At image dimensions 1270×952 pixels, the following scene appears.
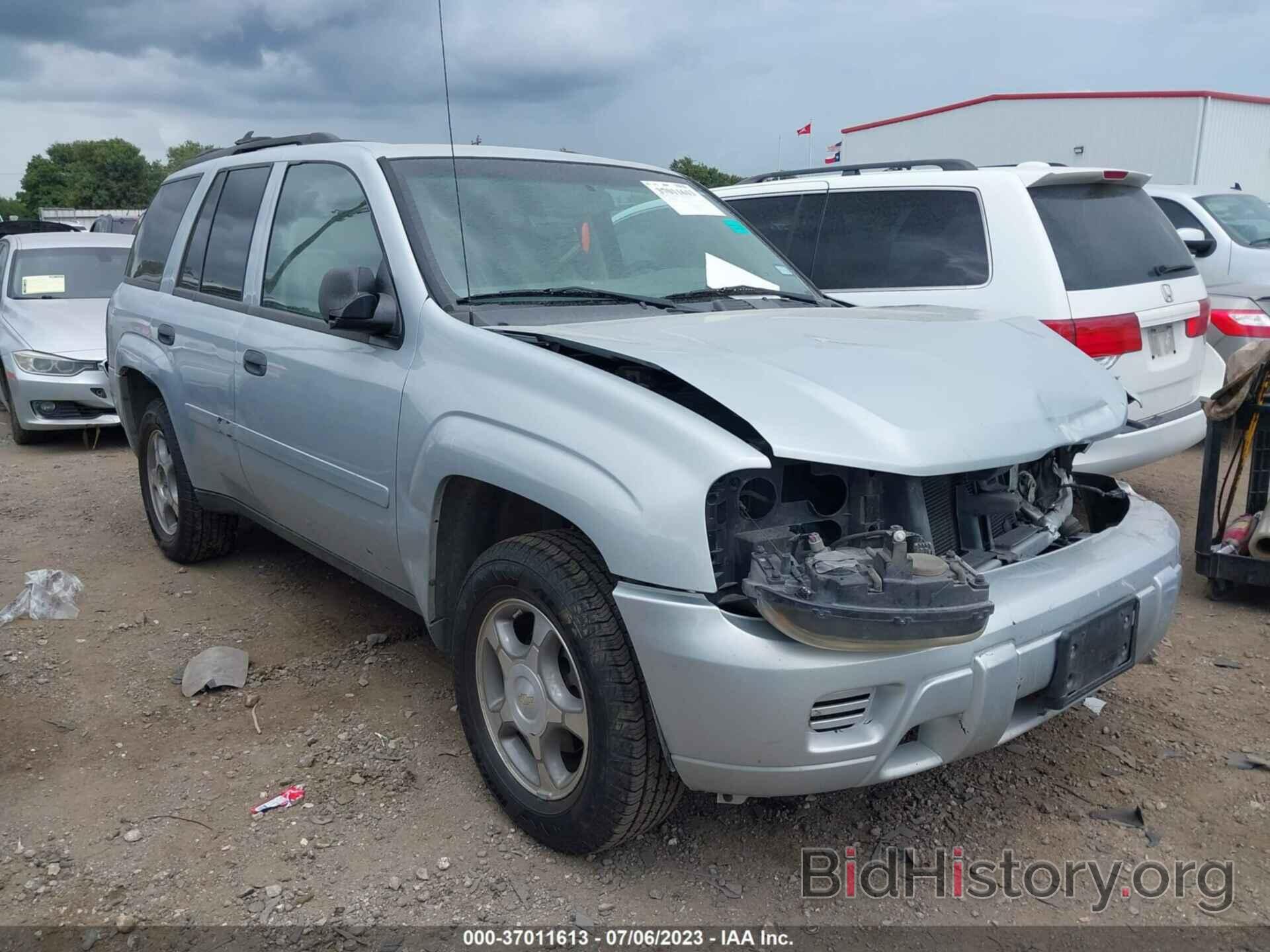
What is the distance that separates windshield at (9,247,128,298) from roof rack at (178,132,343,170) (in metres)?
4.42

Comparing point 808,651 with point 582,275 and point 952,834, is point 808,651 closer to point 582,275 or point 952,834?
point 952,834

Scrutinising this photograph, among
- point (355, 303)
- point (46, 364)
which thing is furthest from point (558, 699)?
point (46, 364)

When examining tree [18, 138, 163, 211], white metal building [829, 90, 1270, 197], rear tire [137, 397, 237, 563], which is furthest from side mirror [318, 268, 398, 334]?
tree [18, 138, 163, 211]

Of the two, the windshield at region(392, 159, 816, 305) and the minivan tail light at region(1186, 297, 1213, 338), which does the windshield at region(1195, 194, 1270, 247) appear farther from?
the windshield at region(392, 159, 816, 305)

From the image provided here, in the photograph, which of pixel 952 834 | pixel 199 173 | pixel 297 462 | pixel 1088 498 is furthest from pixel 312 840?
pixel 199 173

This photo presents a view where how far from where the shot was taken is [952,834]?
2.88 m

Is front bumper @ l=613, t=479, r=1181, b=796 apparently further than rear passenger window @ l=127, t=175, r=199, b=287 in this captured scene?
No

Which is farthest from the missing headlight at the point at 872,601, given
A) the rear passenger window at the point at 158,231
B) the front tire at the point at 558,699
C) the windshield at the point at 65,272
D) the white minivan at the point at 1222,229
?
the windshield at the point at 65,272

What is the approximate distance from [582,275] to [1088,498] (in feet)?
5.90

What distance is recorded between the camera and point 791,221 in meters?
5.98

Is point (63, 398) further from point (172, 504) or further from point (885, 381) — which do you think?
point (885, 381)

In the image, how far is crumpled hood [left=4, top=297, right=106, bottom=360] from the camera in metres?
8.23

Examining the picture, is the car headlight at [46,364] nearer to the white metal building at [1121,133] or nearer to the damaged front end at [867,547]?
the damaged front end at [867,547]

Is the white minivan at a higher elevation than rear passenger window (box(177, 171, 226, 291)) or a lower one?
lower
